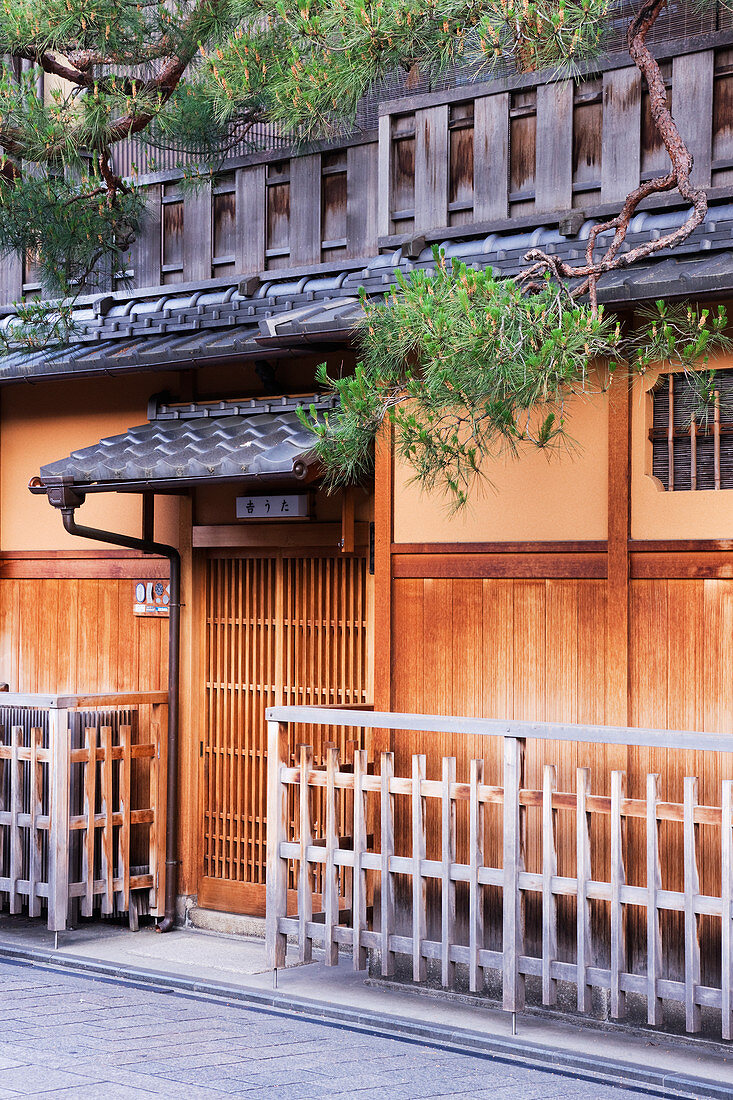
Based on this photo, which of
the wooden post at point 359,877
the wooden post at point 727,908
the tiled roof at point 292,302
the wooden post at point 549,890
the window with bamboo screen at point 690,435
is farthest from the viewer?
the wooden post at point 359,877

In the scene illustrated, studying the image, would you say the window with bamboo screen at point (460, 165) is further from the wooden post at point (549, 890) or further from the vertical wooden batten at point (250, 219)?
the wooden post at point (549, 890)

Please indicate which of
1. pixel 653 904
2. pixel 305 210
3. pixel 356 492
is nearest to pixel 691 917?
pixel 653 904

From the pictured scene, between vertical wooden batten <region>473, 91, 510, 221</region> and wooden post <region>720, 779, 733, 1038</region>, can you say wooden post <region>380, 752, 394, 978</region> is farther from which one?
vertical wooden batten <region>473, 91, 510, 221</region>

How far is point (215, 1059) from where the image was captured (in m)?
6.83

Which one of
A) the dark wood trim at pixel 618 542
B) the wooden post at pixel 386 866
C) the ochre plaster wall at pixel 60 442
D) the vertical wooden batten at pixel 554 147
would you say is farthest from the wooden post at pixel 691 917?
the ochre plaster wall at pixel 60 442

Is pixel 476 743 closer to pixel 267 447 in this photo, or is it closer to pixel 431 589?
pixel 431 589

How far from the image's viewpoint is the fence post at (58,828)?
9461 mm

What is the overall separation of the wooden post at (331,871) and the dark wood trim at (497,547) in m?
1.37

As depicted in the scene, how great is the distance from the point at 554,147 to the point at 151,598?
16.1 feet

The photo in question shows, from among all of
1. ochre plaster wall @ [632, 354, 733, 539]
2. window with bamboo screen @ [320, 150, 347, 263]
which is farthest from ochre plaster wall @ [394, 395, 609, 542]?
window with bamboo screen @ [320, 150, 347, 263]

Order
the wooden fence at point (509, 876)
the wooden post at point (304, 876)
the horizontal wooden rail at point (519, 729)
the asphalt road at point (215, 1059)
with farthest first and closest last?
the wooden post at point (304, 876) → the wooden fence at point (509, 876) → the horizontal wooden rail at point (519, 729) → the asphalt road at point (215, 1059)

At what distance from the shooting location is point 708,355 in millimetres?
7273

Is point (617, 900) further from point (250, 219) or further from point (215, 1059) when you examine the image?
point (250, 219)

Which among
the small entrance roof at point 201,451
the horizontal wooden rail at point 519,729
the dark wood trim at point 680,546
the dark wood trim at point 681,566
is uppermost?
the small entrance roof at point 201,451
